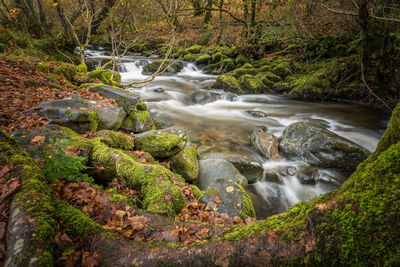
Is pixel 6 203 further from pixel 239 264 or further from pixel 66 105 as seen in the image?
pixel 66 105

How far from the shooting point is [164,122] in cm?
887

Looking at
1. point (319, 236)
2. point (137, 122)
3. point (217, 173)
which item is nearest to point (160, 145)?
point (217, 173)

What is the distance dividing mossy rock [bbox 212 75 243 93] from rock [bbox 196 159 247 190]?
847cm

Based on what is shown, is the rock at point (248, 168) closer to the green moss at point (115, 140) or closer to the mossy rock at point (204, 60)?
the green moss at point (115, 140)

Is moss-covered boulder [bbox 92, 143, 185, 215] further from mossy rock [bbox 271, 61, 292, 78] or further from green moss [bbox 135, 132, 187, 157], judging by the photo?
mossy rock [bbox 271, 61, 292, 78]

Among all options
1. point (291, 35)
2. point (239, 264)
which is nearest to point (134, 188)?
point (239, 264)

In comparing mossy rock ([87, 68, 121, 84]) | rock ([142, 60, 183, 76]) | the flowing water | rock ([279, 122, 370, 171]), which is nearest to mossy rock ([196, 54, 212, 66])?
rock ([142, 60, 183, 76])

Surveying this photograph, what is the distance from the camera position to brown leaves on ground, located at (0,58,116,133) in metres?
3.89

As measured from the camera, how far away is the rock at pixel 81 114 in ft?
14.2

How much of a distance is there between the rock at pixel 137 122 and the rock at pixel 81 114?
0.46 m

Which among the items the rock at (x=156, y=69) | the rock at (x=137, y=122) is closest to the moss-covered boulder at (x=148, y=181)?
the rock at (x=137, y=122)

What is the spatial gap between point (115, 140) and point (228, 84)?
991 centimetres

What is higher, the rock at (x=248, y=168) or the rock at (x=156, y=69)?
the rock at (x=156, y=69)

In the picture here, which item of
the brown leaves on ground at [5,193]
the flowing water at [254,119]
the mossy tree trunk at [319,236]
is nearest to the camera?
the mossy tree trunk at [319,236]
